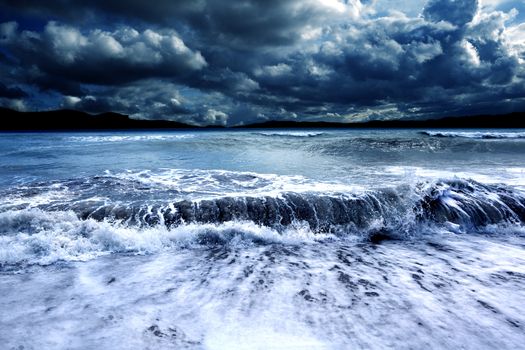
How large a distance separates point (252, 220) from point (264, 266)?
2.21 m

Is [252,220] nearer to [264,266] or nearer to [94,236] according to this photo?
[264,266]

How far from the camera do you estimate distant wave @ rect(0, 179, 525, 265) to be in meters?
5.89

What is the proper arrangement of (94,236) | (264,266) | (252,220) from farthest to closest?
(252,220), (94,236), (264,266)

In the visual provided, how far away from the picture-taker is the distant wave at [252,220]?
19.3 ft

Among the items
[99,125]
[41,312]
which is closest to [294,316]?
[41,312]

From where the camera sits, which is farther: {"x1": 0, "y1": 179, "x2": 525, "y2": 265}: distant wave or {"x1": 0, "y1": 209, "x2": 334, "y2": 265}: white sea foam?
{"x1": 0, "y1": 179, "x2": 525, "y2": 265}: distant wave

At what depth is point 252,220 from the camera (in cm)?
721

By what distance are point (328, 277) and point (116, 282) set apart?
134 inches

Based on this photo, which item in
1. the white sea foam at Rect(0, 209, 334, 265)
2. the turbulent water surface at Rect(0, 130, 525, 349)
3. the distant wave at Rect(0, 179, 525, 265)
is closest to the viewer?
the turbulent water surface at Rect(0, 130, 525, 349)

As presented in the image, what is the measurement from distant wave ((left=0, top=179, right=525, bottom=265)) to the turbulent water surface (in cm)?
4

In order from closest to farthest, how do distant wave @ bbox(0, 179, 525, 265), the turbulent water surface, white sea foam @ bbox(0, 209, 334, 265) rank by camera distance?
the turbulent water surface → white sea foam @ bbox(0, 209, 334, 265) → distant wave @ bbox(0, 179, 525, 265)

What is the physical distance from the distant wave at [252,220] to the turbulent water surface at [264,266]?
0.04 m

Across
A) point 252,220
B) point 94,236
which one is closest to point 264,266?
point 252,220

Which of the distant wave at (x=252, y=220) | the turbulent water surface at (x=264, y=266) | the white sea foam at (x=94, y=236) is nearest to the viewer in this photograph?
the turbulent water surface at (x=264, y=266)
